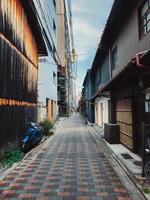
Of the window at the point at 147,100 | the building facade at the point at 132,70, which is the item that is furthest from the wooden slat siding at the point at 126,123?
the window at the point at 147,100

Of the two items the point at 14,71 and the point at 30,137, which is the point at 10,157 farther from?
the point at 14,71

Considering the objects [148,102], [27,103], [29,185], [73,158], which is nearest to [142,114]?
[148,102]

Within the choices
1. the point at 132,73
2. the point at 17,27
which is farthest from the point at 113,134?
the point at 17,27

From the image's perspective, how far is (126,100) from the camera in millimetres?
9938

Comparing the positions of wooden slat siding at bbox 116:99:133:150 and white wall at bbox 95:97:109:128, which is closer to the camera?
wooden slat siding at bbox 116:99:133:150

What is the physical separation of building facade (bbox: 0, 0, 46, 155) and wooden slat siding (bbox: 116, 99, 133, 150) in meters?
4.20

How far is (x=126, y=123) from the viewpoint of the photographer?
10.0 meters

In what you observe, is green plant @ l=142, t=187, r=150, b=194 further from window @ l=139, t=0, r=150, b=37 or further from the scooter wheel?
the scooter wheel

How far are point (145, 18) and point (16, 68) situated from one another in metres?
4.76

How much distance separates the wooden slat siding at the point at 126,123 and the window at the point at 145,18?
2626 millimetres

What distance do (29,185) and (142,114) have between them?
442cm

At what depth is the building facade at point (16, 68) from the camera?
7.34m

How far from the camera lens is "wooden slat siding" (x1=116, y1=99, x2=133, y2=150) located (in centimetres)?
927

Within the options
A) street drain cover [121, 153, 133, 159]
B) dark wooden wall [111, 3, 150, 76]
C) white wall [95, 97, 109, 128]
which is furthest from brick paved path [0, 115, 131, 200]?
white wall [95, 97, 109, 128]
